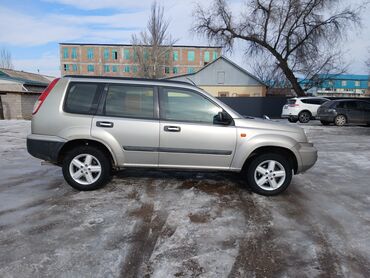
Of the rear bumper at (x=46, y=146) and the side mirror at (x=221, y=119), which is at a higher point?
the side mirror at (x=221, y=119)

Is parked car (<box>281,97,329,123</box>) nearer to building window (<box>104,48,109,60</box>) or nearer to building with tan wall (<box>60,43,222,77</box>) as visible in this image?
building with tan wall (<box>60,43,222,77</box>)

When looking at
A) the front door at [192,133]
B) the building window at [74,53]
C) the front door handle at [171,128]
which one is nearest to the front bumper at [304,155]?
the front door at [192,133]

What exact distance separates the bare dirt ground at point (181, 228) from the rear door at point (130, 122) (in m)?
0.67

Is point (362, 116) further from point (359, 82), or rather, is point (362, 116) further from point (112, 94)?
point (359, 82)

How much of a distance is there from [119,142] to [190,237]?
6.77ft

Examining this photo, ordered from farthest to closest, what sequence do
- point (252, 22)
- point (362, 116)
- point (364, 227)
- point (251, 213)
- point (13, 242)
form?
point (252, 22), point (362, 116), point (251, 213), point (364, 227), point (13, 242)

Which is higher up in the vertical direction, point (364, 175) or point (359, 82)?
point (359, 82)

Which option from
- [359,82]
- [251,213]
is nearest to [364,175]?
[251,213]

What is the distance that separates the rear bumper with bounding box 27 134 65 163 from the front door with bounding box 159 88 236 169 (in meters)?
1.60

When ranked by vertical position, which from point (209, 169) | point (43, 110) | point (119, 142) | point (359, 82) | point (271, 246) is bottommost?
point (271, 246)

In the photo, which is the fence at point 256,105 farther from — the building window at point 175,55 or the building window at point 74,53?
the building window at point 74,53

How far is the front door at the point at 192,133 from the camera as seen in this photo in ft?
17.2

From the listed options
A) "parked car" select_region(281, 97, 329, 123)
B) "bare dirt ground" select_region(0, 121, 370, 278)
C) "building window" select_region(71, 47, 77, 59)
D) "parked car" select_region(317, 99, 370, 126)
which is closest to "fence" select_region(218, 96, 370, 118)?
"parked car" select_region(281, 97, 329, 123)

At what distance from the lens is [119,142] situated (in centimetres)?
528
